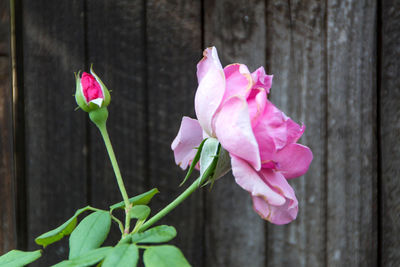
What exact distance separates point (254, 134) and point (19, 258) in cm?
26

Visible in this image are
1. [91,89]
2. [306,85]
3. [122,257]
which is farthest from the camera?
[306,85]

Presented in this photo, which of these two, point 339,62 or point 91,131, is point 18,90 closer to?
point 91,131

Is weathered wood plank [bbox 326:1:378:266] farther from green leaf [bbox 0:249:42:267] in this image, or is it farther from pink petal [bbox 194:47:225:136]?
green leaf [bbox 0:249:42:267]

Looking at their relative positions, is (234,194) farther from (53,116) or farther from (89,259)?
(89,259)

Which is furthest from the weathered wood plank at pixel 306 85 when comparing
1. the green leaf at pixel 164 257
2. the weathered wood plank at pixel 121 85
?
the green leaf at pixel 164 257

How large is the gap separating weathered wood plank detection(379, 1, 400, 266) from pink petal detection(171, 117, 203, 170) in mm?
671

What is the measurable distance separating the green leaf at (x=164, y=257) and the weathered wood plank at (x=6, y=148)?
0.85 metres

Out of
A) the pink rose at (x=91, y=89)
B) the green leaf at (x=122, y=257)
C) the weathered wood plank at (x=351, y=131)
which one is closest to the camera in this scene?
the green leaf at (x=122, y=257)

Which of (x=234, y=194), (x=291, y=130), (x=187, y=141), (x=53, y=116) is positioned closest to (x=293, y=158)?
(x=291, y=130)

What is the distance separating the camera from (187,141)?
1.74 ft

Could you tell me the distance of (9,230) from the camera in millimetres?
1145

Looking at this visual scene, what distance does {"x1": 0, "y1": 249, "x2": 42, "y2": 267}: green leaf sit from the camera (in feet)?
1.42

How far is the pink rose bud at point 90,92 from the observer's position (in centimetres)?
52

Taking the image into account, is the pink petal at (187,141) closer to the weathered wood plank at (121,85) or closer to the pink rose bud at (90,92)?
the pink rose bud at (90,92)
